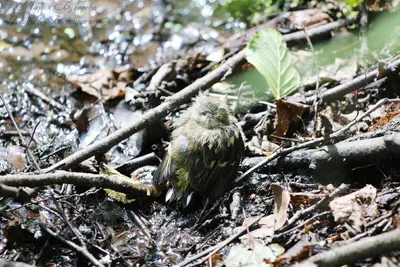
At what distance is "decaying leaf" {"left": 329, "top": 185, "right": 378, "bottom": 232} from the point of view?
3230 millimetres

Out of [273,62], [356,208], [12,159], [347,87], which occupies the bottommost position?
[347,87]

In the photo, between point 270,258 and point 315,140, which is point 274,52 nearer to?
point 315,140

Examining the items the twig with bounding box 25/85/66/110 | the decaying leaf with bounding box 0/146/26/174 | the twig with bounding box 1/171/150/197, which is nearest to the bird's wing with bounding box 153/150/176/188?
the twig with bounding box 1/171/150/197

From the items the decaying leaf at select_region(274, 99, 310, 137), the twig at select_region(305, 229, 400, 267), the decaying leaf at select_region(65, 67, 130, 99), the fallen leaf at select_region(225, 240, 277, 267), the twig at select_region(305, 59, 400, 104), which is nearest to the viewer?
the twig at select_region(305, 229, 400, 267)

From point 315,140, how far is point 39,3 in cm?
520

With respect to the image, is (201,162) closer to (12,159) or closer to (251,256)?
(251,256)

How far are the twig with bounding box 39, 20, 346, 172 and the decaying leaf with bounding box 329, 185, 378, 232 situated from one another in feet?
6.01

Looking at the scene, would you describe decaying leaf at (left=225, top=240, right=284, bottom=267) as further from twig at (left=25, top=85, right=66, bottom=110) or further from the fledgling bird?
twig at (left=25, top=85, right=66, bottom=110)

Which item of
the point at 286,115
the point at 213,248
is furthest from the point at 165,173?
the point at 286,115

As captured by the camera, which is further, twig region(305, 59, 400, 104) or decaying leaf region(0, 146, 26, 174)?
twig region(305, 59, 400, 104)

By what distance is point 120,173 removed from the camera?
4461mm

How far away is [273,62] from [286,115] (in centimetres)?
58

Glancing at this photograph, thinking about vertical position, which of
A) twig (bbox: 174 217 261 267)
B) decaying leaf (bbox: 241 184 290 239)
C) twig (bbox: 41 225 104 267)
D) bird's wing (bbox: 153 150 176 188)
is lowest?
decaying leaf (bbox: 241 184 290 239)

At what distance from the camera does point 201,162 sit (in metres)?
3.94
